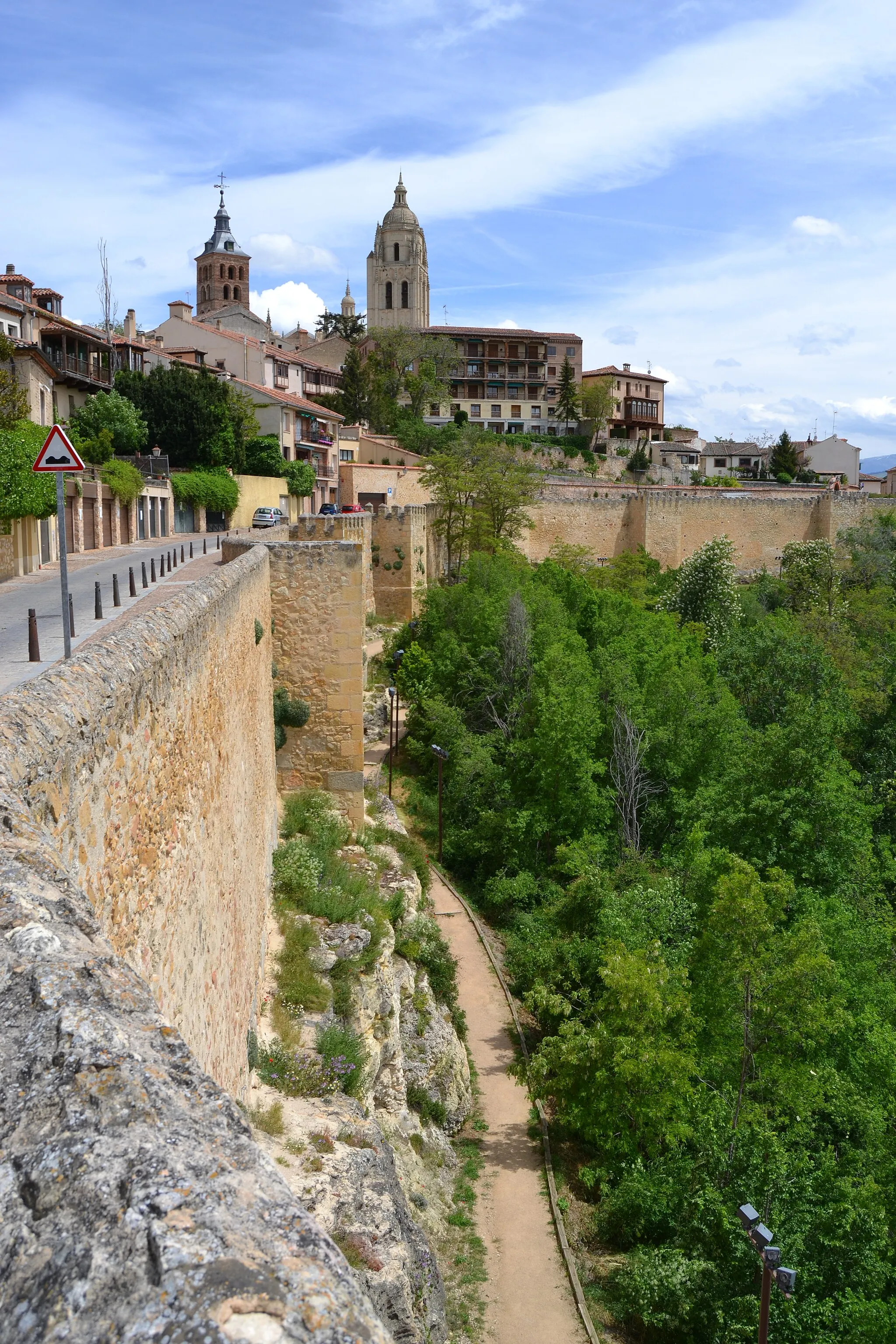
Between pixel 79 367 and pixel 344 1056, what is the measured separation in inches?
1509

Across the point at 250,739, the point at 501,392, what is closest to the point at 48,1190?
the point at 250,739

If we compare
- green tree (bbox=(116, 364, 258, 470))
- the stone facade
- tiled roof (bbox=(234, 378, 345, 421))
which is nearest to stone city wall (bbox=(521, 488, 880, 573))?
tiled roof (bbox=(234, 378, 345, 421))

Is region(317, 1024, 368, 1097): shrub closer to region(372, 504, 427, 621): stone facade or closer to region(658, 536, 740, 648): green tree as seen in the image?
region(372, 504, 427, 621): stone facade

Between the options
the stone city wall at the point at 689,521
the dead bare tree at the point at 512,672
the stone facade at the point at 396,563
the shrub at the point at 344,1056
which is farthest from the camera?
the stone city wall at the point at 689,521

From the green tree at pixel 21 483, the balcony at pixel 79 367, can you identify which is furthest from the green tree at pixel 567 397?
the green tree at pixel 21 483

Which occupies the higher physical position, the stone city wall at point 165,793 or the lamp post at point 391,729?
the stone city wall at point 165,793

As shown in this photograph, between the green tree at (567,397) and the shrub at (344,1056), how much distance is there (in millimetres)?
72485

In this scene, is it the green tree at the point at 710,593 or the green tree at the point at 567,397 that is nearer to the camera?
the green tree at the point at 710,593

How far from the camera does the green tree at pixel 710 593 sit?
42875 millimetres

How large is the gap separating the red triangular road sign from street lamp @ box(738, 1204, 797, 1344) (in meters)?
9.55

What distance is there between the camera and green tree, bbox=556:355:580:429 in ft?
260

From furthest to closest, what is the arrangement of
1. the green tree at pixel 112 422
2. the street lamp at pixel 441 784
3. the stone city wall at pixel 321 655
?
the green tree at pixel 112 422, the street lamp at pixel 441 784, the stone city wall at pixel 321 655

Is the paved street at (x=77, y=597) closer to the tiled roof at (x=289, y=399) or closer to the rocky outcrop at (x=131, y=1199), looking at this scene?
the rocky outcrop at (x=131, y=1199)

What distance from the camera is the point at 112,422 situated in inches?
1548
